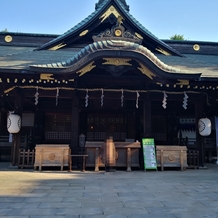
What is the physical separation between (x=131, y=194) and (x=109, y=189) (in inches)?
26.1

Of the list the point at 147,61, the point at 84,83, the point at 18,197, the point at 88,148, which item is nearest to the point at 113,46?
the point at 147,61

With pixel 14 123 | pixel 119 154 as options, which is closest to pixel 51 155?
pixel 14 123

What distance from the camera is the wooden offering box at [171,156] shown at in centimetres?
884

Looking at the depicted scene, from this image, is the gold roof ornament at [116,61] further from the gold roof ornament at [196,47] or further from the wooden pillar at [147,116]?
the gold roof ornament at [196,47]

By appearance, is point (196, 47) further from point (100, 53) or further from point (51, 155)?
point (51, 155)

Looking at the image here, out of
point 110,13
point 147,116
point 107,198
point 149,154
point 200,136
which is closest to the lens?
point 107,198

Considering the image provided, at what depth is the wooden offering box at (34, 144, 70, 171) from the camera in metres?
8.55

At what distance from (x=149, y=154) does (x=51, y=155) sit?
3922 millimetres

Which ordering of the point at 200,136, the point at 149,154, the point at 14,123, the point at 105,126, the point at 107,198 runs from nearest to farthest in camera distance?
the point at 107,198 → the point at 149,154 → the point at 14,123 → the point at 200,136 → the point at 105,126

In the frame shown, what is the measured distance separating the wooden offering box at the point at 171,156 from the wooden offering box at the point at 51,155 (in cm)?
376

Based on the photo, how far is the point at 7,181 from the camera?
6.22 metres

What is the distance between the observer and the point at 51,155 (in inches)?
339

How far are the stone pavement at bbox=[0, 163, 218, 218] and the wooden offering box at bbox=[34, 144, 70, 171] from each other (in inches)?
79.8

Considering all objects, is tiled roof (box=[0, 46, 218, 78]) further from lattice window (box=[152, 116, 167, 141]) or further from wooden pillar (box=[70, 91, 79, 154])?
lattice window (box=[152, 116, 167, 141])
